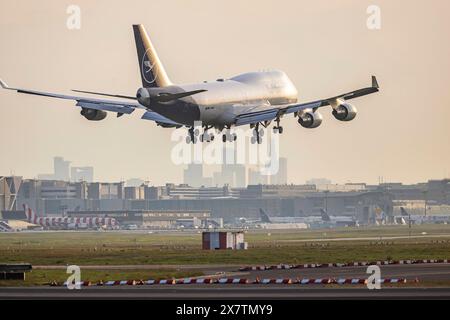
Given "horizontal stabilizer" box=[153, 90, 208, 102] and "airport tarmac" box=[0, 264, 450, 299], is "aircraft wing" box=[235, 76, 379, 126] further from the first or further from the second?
"airport tarmac" box=[0, 264, 450, 299]

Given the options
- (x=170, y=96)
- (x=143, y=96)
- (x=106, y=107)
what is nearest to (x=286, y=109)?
(x=170, y=96)

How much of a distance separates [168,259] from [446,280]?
155ft

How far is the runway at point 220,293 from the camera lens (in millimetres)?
73062

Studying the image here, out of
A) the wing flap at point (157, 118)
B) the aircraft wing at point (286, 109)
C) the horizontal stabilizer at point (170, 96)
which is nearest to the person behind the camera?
the aircraft wing at point (286, 109)

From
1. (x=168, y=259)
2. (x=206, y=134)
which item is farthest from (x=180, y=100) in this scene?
(x=168, y=259)

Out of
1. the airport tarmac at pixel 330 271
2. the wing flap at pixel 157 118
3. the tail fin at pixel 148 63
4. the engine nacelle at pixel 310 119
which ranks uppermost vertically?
the tail fin at pixel 148 63

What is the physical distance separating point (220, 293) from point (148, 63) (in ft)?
198

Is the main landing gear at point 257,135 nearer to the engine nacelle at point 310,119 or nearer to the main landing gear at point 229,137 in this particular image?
the main landing gear at point 229,137

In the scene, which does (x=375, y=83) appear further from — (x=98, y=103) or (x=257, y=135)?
(x=98, y=103)

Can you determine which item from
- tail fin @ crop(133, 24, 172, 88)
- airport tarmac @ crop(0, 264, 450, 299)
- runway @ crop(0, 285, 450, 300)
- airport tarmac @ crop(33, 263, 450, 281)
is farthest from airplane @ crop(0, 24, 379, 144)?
runway @ crop(0, 285, 450, 300)

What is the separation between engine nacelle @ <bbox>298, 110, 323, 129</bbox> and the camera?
133 metres

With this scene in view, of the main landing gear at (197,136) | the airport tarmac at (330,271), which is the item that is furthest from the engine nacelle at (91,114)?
the airport tarmac at (330,271)
